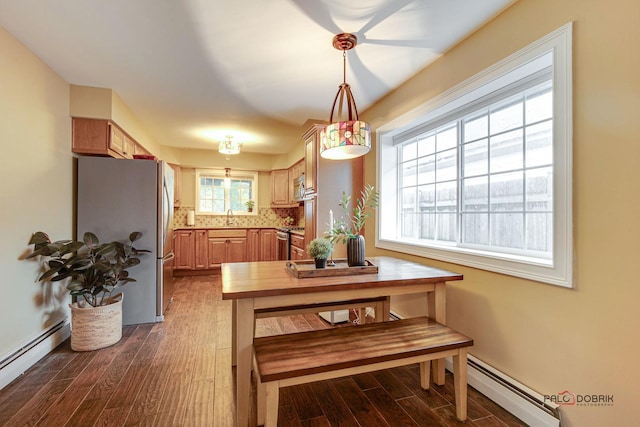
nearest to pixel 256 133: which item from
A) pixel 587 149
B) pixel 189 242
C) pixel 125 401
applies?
pixel 189 242

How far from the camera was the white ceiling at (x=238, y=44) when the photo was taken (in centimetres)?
164

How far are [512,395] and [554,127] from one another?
1506 mm

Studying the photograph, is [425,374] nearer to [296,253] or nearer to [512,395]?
[512,395]

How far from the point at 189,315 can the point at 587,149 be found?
11.9 ft

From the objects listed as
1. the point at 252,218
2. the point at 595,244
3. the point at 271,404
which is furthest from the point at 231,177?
the point at 595,244

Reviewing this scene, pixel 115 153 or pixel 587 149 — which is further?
pixel 115 153

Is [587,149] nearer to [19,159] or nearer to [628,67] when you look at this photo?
[628,67]

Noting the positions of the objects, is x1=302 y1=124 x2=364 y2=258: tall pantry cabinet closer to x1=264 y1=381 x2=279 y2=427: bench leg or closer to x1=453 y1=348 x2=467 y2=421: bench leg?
x1=453 y1=348 x2=467 y2=421: bench leg

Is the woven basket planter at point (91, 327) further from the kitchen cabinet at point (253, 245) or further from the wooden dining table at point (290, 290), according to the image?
the kitchen cabinet at point (253, 245)

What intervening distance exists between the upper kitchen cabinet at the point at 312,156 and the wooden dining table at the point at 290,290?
4.58 feet

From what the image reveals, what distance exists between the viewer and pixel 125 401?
1.68 metres

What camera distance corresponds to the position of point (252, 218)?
→ 6066 millimetres

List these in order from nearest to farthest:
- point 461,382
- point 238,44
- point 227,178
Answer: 1. point 461,382
2. point 238,44
3. point 227,178

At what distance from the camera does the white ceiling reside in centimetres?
164
